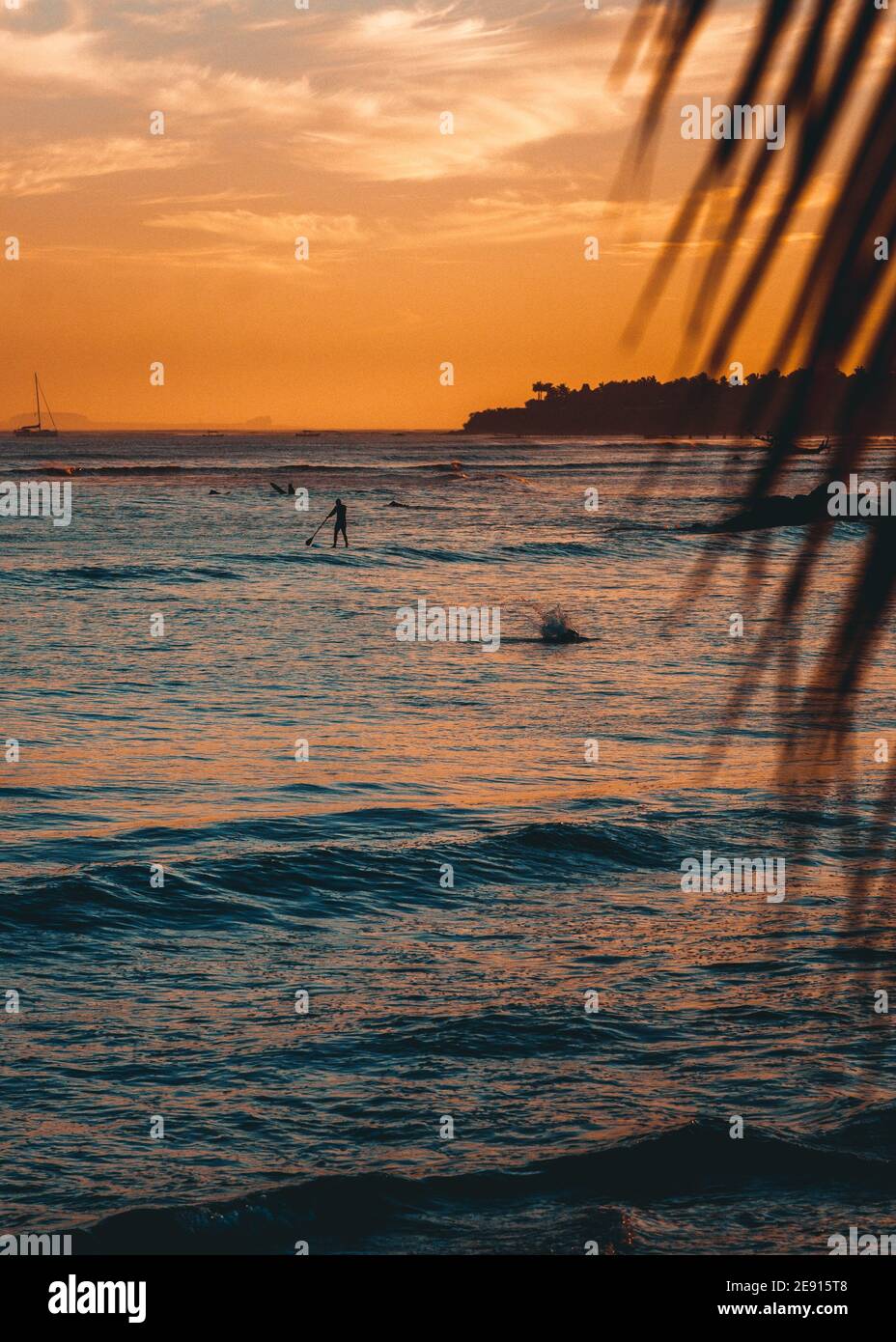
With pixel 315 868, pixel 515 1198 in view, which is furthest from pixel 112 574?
pixel 515 1198

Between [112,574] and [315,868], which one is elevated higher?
[112,574]

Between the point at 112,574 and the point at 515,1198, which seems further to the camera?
the point at 112,574

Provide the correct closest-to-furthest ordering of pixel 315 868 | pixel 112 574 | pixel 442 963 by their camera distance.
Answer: pixel 442 963, pixel 315 868, pixel 112 574

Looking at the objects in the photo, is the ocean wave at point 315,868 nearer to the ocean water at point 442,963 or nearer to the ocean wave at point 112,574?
the ocean water at point 442,963

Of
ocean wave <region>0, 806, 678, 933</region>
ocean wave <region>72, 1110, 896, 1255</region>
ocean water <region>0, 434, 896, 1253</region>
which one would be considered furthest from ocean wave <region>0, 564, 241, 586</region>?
ocean wave <region>72, 1110, 896, 1255</region>

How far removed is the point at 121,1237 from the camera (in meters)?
5.71

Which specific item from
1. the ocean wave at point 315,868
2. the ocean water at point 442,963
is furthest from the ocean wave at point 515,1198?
the ocean wave at point 315,868

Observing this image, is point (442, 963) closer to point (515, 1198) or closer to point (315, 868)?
point (315, 868)

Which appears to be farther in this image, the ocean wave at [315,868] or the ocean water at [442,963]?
the ocean wave at [315,868]

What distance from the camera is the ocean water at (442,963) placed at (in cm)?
588

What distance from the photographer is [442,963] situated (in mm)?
8984
